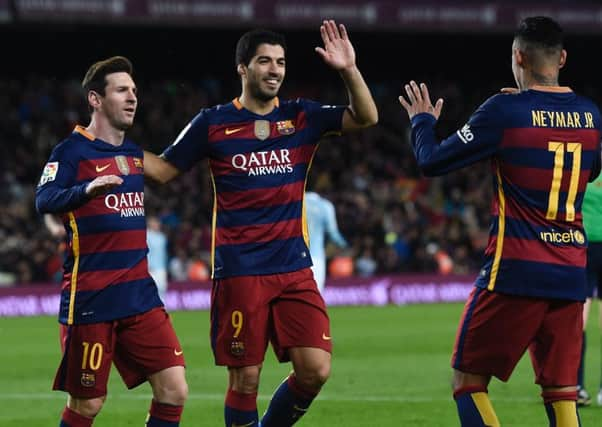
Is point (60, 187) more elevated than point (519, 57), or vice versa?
point (519, 57)

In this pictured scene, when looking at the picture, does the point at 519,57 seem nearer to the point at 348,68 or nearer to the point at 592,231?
the point at 348,68

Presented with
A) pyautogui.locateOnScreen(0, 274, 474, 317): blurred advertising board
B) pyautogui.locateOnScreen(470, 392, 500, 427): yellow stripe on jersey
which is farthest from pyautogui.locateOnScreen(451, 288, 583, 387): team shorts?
pyautogui.locateOnScreen(0, 274, 474, 317): blurred advertising board

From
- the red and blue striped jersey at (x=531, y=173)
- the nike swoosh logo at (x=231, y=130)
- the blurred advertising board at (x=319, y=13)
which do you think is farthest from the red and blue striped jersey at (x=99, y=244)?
the blurred advertising board at (x=319, y=13)

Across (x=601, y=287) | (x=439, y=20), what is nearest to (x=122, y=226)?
(x=601, y=287)

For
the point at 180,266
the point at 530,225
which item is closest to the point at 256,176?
the point at 530,225

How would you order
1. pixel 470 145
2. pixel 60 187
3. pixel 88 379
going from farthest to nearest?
pixel 88 379 < pixel 60 187 < pixel 470 145

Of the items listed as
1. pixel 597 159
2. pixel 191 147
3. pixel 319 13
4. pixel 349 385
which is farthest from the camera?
pixel 319 13

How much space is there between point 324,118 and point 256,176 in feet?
1.79

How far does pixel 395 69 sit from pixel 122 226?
26.2 m

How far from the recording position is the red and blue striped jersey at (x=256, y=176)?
7.35 m

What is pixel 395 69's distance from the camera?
108ft

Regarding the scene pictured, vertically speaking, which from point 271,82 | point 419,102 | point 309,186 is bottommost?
point 309,186

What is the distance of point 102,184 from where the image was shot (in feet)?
21.3

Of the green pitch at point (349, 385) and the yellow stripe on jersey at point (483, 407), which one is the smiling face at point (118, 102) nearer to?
the yellow stripe on jersey at point (483, 407)
